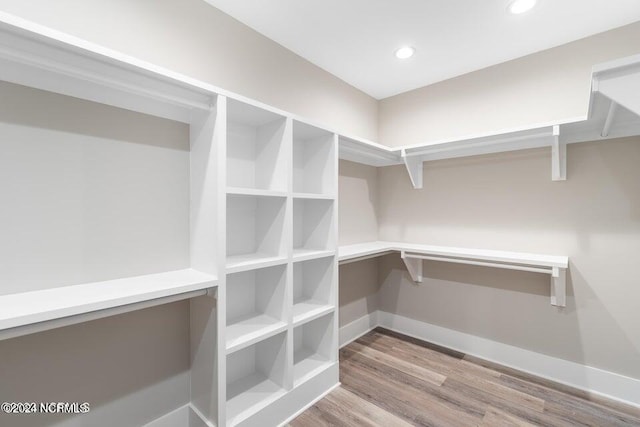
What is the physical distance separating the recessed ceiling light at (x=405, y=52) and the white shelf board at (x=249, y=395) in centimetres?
243

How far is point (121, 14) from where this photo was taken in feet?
4.35

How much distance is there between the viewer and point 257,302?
71.2 inches

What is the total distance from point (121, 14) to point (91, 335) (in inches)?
58.8

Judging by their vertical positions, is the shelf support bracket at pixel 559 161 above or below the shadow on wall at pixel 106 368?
above

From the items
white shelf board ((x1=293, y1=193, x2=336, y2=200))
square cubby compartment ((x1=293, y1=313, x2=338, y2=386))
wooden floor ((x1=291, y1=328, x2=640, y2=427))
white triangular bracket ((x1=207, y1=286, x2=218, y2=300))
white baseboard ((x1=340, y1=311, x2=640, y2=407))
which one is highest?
white shelf board ((x1=293, y1=193, x2=336, y2=200))

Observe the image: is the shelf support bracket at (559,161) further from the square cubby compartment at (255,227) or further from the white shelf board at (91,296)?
the white shelf board at (91,296)

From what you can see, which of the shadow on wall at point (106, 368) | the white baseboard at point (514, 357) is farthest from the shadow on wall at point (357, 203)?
the shadow on wall at point (106, 368)

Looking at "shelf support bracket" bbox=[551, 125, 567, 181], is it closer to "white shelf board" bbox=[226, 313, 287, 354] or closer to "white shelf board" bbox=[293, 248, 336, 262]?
"white shelf board" bbox=[293, 248, 336, 262]

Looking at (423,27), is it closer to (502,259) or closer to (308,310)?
(502,259)

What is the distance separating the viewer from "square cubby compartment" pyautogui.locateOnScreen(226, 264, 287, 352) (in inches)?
61.4

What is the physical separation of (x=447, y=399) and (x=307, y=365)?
93 cm

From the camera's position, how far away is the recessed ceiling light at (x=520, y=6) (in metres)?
1.59

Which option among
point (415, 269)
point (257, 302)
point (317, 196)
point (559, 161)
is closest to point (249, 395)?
point (257, 302)

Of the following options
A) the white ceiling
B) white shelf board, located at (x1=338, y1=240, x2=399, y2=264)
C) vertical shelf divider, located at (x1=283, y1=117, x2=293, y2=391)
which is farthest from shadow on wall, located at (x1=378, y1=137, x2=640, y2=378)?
vertical shelf divider, located at (x1=283, y1=117, x2=293, y2=391)
